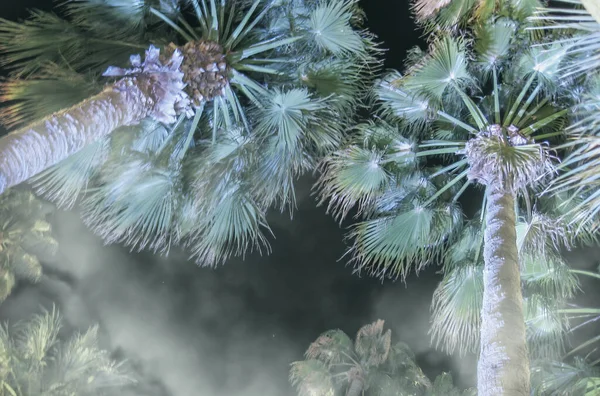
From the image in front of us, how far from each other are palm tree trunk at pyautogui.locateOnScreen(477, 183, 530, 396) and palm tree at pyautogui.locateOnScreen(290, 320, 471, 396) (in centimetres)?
945

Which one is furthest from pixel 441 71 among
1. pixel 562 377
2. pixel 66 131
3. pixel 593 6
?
pixel 593 6

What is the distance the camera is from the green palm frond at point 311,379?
14.4 metres

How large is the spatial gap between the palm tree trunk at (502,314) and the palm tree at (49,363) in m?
9.55

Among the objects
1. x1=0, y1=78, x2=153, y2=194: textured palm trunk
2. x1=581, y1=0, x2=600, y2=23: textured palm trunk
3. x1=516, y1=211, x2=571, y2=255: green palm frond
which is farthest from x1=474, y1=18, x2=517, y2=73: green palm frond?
x1=581, y1=0, x2=600, y2=23: textured palm trunk

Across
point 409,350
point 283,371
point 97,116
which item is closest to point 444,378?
point 409,350

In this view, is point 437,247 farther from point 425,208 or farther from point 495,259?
point 495,259

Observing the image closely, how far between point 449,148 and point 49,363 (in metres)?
9.68

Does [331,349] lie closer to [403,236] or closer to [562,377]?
[403,236]

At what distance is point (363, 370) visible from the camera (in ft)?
49.3

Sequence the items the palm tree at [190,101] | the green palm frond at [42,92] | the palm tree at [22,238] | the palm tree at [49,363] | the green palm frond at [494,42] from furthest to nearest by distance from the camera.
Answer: the palm tree at [22,238] < the palm tree at [49,363] < the green palm frond at [494,42] < the palm tree at [190,101] < the green palm frond at [42,92]

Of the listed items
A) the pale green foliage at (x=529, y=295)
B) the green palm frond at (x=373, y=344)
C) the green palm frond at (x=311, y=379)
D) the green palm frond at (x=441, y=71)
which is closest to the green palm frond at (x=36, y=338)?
the green palm frond at (x=311, y=379)

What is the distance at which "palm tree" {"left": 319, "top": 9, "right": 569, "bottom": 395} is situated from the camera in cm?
650

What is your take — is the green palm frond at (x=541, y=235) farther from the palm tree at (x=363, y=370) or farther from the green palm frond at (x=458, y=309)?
the palm tree at (x=363, y=370)

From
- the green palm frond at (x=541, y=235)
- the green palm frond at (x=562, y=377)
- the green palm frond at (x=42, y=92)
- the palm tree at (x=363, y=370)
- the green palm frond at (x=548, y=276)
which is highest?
the green palm frond at (x=42, y=92)
